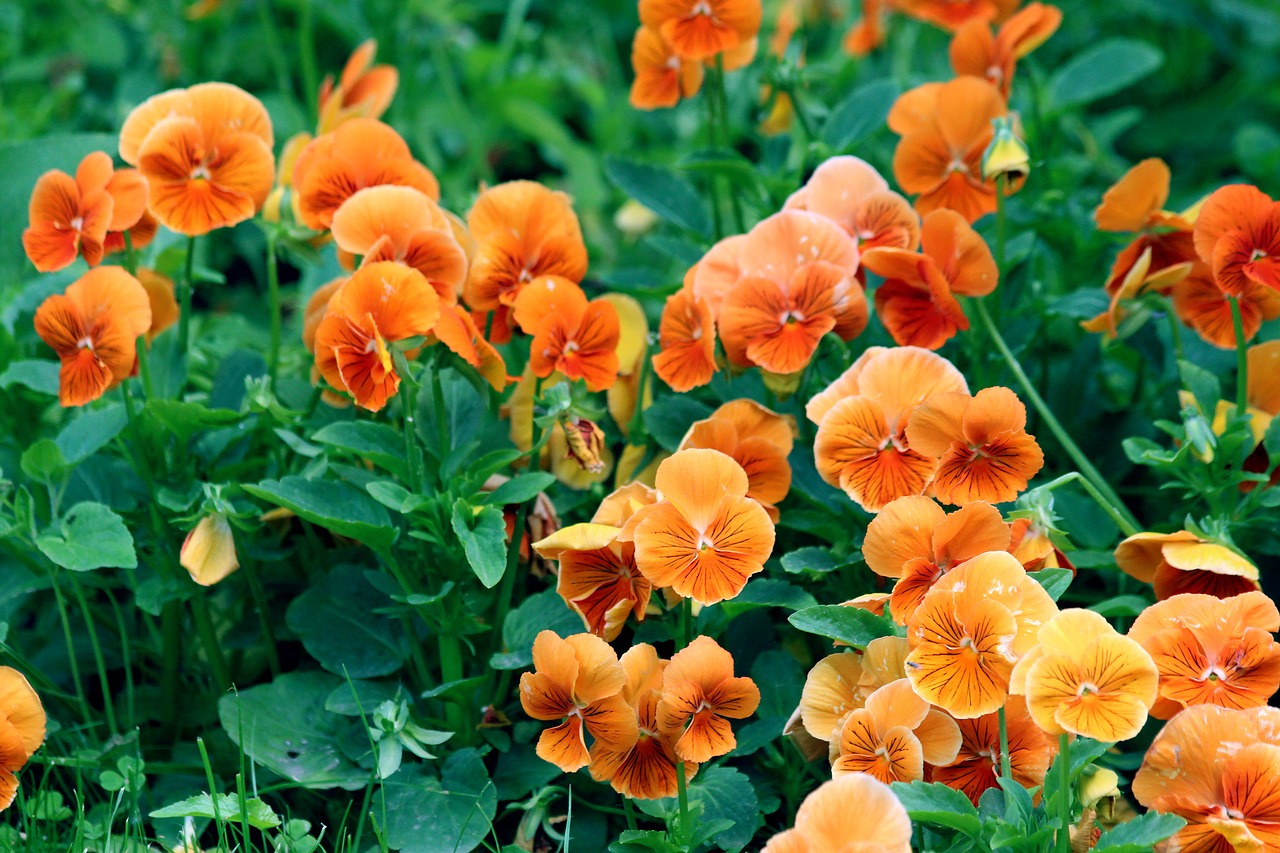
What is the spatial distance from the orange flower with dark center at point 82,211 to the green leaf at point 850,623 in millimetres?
957

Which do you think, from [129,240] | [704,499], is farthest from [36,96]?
[704,499]

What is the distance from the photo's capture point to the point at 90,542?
4.79 ft

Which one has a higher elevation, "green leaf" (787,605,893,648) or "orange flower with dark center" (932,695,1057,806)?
"green leaf" (787,605,893,648)

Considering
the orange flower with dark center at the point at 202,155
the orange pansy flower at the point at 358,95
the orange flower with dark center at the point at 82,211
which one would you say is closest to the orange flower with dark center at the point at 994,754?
the orange flower with dark center at the point at 202,155

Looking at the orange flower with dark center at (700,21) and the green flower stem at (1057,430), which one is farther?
the orange flower with dark center at (700,21)

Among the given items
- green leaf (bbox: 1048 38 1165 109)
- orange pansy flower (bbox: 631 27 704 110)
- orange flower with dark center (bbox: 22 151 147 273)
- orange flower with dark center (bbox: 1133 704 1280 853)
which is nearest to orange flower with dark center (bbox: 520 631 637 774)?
orange flower with dark center (bbox: 1133 704 1280 853)

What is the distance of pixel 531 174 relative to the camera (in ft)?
11.8

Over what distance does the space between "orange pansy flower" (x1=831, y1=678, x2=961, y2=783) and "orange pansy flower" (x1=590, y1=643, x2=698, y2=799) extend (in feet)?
0.66

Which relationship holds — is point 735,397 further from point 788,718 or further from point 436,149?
point 436,149

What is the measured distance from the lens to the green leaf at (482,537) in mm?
1349

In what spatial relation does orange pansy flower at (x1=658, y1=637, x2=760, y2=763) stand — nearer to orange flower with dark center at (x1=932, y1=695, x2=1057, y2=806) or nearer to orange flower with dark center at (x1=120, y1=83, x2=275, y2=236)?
orange flower with dark center at (x1=932, y1=695, x2=1057, y2=806)

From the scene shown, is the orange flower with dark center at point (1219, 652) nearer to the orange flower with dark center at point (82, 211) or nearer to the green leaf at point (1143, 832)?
the green leaf at point (1143, 832)

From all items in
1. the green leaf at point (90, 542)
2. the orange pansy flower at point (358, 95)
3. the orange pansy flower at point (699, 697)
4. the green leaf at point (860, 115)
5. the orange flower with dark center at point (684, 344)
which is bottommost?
the orange pansy flower at point (699, 697)

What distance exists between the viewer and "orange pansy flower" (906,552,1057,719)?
1.15m
